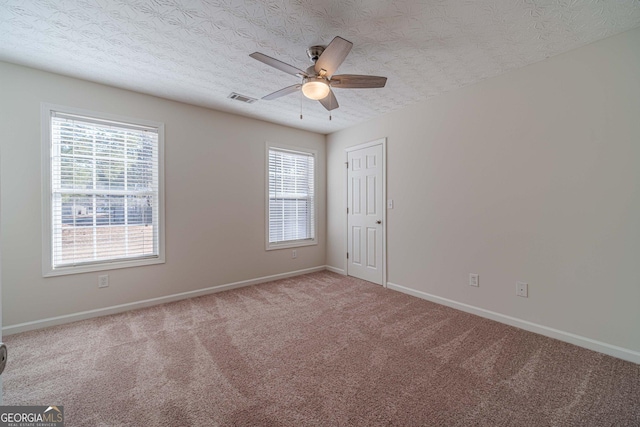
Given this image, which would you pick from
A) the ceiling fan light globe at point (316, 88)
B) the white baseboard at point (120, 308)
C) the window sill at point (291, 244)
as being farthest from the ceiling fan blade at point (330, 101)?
the white baseboard at point (120, 308)

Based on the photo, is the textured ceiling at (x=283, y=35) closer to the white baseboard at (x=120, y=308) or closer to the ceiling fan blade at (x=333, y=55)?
the ceiling fan blade at (x=333, y=55)

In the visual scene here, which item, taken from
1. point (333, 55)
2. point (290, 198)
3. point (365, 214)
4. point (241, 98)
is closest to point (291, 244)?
point (290, 198)

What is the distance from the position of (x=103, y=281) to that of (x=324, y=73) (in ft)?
10.5

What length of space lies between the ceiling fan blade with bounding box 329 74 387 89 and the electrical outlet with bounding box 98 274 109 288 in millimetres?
3144

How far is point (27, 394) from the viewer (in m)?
2.01

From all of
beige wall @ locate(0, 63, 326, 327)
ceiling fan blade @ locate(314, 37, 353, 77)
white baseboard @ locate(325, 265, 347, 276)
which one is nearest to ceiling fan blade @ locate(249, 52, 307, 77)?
ceiling fan blade @ locate(314, 37, 353, 77)

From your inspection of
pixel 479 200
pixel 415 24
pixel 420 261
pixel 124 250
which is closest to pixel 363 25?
pixel 415 24

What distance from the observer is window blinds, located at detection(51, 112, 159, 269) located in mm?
3061

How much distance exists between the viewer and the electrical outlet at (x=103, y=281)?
3.25 m

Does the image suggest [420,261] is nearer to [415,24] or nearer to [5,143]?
[415,24]

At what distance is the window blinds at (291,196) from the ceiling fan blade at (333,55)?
2465 mm

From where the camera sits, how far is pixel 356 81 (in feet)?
8.21

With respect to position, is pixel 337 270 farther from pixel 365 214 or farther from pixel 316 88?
pixel 316 88

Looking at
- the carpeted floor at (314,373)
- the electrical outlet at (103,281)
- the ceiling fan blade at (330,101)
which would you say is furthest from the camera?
the electrical outlet at (103,281)
